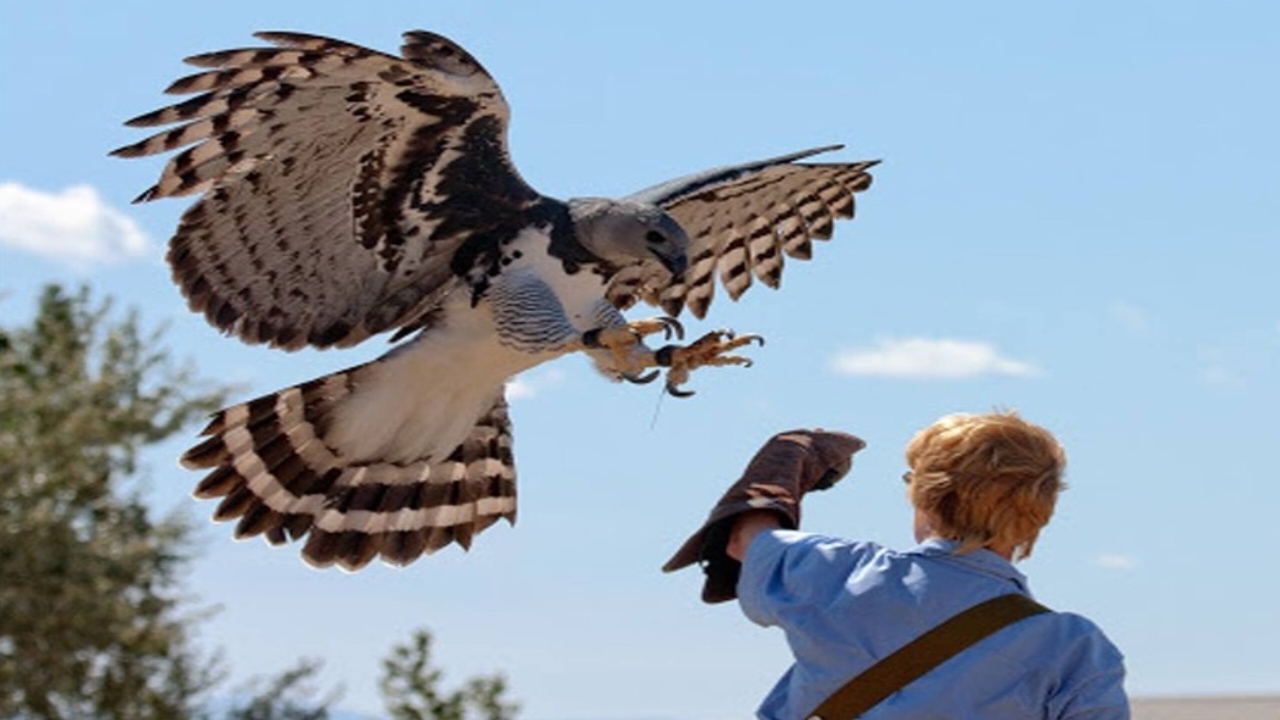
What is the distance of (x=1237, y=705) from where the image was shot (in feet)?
23.0

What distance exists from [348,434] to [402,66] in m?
1.13

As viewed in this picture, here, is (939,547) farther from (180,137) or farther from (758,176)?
(758,176)

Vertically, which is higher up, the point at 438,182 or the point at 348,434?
the point at 438,182

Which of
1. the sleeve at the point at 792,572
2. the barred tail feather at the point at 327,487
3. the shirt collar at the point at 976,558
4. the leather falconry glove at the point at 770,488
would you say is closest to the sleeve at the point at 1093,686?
the shirt collar at the point at 976,558

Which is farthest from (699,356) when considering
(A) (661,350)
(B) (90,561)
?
(B) (90,561)

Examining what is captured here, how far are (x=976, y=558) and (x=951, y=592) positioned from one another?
2.2 inches

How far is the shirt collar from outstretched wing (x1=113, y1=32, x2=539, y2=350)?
3117mm

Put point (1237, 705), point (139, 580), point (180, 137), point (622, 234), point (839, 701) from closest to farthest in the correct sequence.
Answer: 1. point (839, 701)
2. point (180, 137)
3. point (622, 234)
4. point (1237, 705)
5. point (139, 580)

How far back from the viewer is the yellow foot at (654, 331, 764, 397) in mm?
5059

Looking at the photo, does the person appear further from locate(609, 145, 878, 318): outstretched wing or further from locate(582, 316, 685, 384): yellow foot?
locate(609, 145, 878, 318): outstretched wing

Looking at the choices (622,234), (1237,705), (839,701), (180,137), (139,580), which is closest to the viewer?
(839,701)

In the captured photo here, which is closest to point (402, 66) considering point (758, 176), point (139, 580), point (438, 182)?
point (438, 182)

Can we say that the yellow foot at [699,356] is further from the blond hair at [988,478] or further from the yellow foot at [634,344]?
the blond hair at [988,478]

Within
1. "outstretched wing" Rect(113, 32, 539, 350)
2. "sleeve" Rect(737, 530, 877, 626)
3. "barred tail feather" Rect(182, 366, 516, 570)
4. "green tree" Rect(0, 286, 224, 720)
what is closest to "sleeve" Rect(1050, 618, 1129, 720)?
"sleeve" Rect(737, 530, 877, 626)
